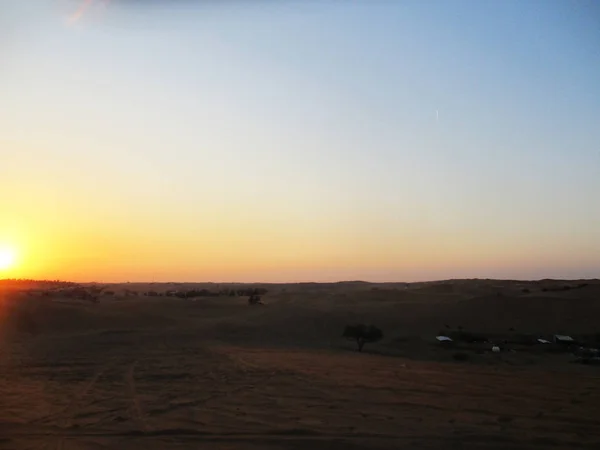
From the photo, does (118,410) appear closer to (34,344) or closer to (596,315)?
(34,344)

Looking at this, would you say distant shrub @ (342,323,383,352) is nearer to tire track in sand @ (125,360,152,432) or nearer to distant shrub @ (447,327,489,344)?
distant shrub @ (447,327,489,344)

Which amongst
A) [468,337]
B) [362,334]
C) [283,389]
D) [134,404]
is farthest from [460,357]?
[134,404]

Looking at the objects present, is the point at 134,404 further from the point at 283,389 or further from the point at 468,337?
the point at 468,337

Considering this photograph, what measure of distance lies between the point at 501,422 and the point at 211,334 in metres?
25.1

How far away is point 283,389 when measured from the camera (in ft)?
56.1

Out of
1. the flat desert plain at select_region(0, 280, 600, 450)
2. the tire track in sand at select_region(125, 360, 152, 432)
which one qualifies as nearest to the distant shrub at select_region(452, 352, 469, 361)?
the flat desert plain at select_region(0, 280, 600, 450)

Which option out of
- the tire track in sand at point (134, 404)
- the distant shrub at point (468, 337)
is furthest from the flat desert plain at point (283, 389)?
the distant shrub at point (468, 337)

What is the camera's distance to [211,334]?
36562 mm

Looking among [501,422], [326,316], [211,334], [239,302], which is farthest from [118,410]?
[239,302]

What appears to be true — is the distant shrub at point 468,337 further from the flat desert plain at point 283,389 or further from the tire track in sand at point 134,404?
the tire track in sand at point 134,404

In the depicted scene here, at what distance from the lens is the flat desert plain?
12133 mm

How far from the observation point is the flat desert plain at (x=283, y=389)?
39.8 ft

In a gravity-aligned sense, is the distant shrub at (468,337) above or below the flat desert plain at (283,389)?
above

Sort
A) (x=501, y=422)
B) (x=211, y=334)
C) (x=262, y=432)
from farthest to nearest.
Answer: (x=211, y=334), (x=501, y=422), (x=262, y=432)
